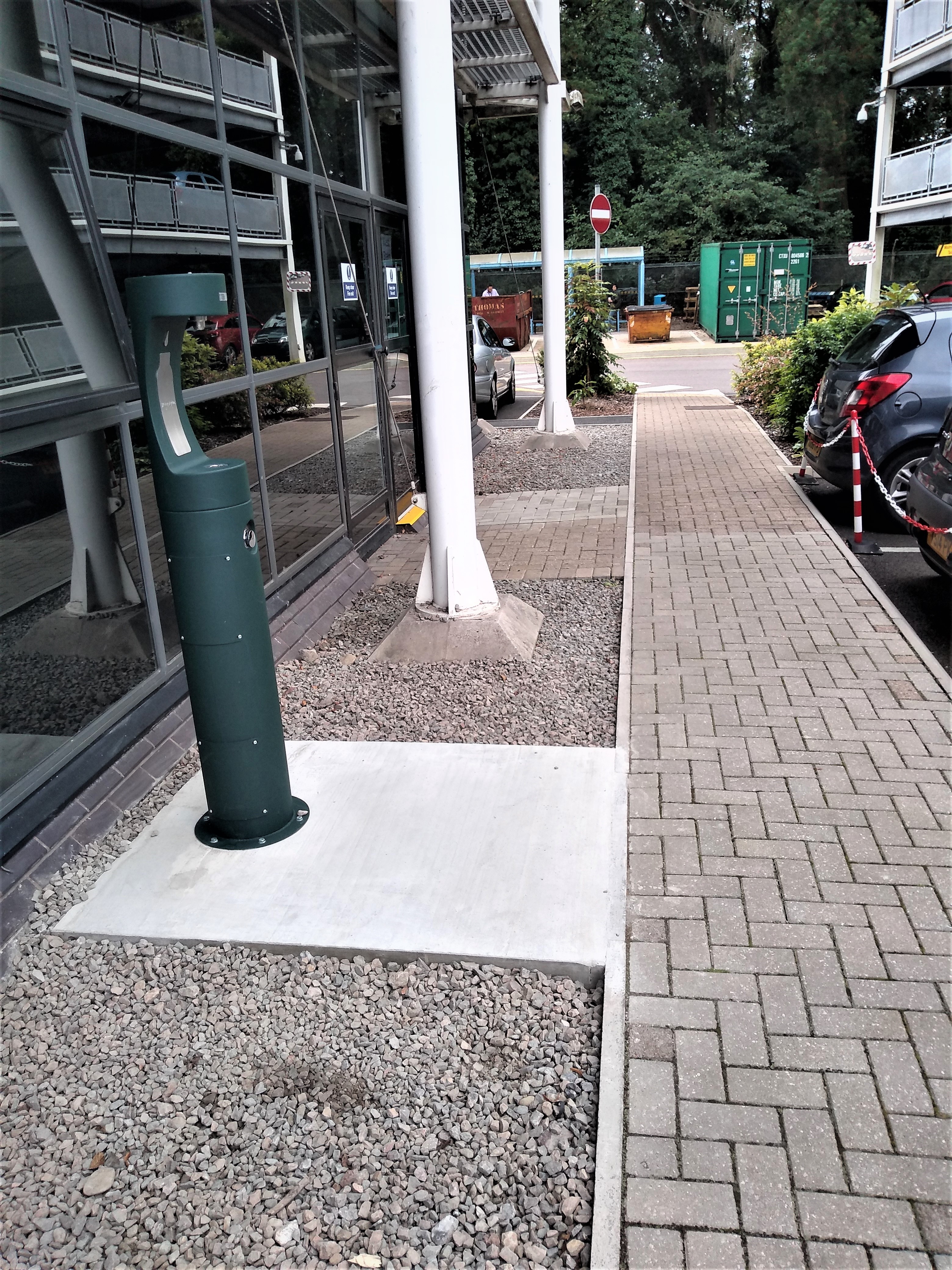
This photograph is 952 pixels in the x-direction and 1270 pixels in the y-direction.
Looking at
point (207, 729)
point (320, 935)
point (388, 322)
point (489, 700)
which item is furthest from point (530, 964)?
point (388, 322)

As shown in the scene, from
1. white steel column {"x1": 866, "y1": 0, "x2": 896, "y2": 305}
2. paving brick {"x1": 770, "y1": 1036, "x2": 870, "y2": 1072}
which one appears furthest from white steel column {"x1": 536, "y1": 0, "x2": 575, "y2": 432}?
white steel column {"x1": 866, "y1": 0, "x2": 896, "y2": 305}

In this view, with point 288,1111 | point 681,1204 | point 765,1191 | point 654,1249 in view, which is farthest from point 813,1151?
point 288,1111

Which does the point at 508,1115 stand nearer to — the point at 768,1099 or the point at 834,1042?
the point at 768,1099

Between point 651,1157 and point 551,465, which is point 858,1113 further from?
point 551,465

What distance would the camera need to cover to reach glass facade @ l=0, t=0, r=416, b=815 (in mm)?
3850

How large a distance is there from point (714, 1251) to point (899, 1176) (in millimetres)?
539

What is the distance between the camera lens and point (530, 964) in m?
3.28

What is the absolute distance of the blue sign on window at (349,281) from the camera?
26.0 ft

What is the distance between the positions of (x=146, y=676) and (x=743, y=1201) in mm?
3442

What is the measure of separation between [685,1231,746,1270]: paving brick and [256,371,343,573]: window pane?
15.9 ft

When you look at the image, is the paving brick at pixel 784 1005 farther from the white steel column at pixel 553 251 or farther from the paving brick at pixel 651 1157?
the white steel column at pixel 553 251

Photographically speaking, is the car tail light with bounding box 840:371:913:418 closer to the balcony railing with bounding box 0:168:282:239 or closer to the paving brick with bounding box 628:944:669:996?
the balcony railing with bounding box 0:168:282:239

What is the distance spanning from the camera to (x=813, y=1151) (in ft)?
8.36

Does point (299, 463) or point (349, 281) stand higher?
point (349, 281)
